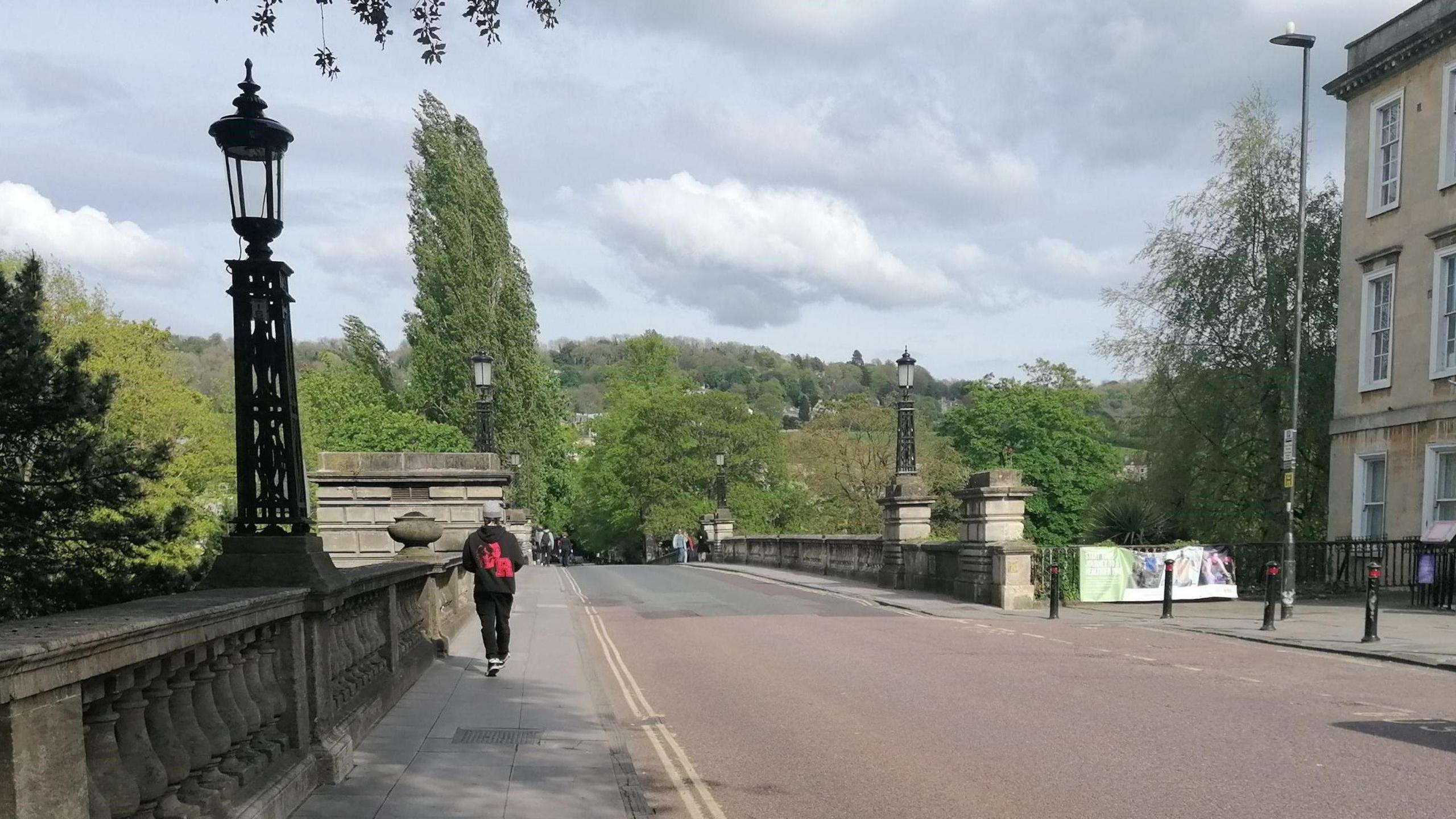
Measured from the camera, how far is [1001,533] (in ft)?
76.3

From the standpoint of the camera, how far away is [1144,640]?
54.0 feet

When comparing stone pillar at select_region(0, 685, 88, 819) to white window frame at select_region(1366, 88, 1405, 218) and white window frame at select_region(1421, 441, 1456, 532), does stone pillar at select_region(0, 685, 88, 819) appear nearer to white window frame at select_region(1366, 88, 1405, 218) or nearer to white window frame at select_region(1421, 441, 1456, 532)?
white window frame at select_region(1421, 441, 1456, 532)

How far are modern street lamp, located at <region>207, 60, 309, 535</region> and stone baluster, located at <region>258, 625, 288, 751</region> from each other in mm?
1122

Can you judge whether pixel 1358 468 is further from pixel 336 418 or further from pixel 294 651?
pixel 336 418

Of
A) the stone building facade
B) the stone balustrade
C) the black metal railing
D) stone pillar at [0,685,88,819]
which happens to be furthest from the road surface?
the stone building facade

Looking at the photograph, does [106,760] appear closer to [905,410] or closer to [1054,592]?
[1054,592]

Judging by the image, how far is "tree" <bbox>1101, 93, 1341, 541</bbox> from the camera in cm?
3212

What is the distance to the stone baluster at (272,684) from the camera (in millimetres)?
5793

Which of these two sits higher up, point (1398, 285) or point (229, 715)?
point (1398, 285)

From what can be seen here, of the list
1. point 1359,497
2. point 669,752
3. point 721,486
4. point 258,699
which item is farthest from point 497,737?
point 721,486

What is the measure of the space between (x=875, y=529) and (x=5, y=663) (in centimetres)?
6185

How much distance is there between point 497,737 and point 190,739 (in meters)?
4.41

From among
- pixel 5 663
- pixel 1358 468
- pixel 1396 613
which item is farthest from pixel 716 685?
pixel 1358 468

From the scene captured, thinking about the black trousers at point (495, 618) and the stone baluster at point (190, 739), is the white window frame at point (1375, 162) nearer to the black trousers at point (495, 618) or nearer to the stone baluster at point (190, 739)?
the black trousers at point (495, 618)
